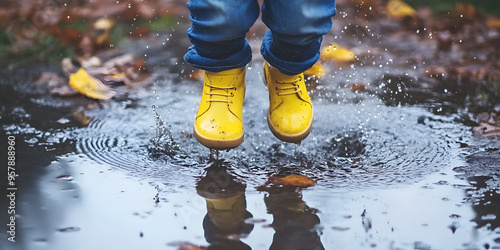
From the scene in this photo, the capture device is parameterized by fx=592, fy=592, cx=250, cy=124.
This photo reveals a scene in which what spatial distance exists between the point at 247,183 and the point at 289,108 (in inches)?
13.6

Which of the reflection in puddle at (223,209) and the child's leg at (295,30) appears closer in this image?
the reflection in puddle at (223,209)

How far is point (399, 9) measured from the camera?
4324 mm

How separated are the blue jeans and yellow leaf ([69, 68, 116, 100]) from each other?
90 centimetres

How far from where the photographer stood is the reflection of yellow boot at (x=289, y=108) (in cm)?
205

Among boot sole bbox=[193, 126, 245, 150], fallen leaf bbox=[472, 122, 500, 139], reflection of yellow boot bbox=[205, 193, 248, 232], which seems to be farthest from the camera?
fallen leaf bbox=[472, 122, 500, 139]

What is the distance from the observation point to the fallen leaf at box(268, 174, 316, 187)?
1.89 meters

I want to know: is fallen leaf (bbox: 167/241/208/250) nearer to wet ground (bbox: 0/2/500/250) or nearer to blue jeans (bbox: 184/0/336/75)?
wet ground (bbox: 0/2/500/250)

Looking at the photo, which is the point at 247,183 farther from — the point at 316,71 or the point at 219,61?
the point at 316,71

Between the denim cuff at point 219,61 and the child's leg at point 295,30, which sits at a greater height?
the child's leg at point 295,30

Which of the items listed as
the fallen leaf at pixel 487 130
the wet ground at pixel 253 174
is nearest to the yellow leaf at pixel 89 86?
the wet ground at pixel 253 174

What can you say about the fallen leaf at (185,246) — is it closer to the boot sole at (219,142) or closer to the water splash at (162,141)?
the boot sole at (219,142)

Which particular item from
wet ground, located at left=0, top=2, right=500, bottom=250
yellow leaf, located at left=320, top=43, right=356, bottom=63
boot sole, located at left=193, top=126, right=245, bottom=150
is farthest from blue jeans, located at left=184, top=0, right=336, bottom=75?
yellow leaf, located at left=320, top=43, right=356, bottom=63

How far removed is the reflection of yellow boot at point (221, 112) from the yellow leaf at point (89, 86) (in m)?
0.91

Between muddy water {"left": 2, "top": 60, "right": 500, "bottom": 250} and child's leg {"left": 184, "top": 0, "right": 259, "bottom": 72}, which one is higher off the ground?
child's leg {"left": 184, "top": 0, "right": 259, "bottom": 72}
